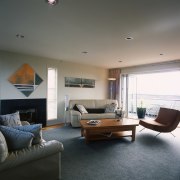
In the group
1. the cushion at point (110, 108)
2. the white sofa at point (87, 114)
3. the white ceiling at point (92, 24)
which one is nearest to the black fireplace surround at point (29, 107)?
the white sofa at point (87, 114)

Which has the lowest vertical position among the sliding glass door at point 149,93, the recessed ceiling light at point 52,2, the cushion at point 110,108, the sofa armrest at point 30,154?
the sofa armrest at point 30,154

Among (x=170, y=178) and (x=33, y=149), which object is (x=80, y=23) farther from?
(x=170, y=178)

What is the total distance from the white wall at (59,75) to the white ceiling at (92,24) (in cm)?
88

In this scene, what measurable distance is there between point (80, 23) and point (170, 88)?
5.60 m

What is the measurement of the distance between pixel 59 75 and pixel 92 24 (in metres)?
3.50

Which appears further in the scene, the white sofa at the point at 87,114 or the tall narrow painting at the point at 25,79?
the white sofa at the point at 87,114

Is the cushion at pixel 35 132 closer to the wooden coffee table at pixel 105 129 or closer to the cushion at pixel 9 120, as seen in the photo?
the cushion at pixel 9 120

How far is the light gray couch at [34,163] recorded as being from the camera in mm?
1664

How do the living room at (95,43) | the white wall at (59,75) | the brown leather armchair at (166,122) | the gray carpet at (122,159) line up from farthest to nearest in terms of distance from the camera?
the white wall at (59,75) < the brown leather armchair at (166,122) < the gray carpet at (122,159) < the living room at (95,43)

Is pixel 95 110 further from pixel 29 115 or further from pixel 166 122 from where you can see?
pixel 166 122

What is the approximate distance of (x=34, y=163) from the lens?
73.5 inches

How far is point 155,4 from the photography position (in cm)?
196

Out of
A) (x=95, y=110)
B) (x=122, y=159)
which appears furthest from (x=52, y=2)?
(x=95, y=110)

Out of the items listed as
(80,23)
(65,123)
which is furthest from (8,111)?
(80,23)
